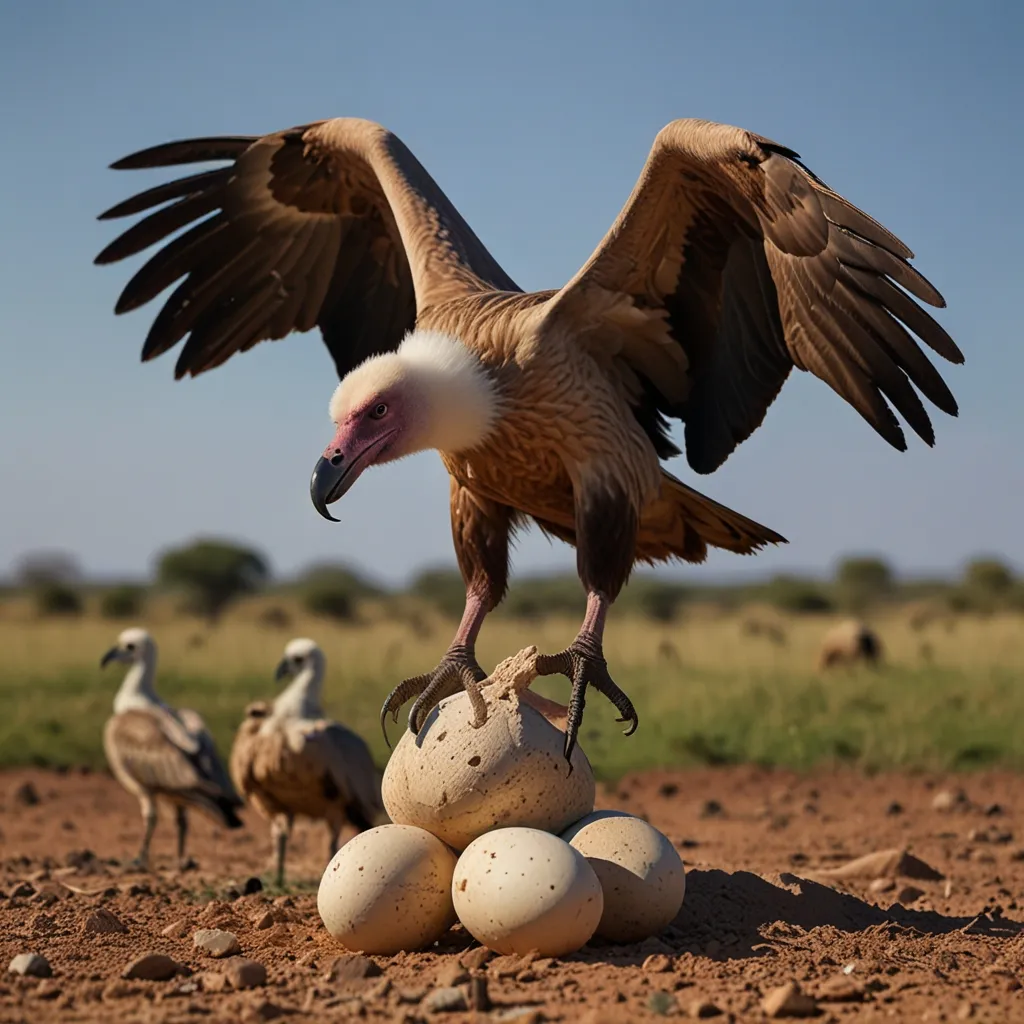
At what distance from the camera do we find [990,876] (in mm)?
7129

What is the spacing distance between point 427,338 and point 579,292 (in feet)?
2.12

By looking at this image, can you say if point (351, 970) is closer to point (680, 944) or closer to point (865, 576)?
point (680, 944)

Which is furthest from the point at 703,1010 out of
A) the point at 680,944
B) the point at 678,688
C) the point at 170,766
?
the point at 678,688

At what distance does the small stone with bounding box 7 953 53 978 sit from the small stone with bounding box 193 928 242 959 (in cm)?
57

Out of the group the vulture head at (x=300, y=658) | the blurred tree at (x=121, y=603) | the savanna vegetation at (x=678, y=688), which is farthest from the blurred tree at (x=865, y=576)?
the vulture head at (x=300, y=658)

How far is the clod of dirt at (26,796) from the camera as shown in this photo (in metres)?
11.1

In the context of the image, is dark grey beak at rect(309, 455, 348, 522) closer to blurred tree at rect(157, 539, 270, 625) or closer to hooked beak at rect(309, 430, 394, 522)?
hooked beak at rect(309, 430, 394, 522)

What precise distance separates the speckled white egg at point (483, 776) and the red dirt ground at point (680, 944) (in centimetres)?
45

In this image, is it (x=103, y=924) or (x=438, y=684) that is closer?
(x=103, y=924)

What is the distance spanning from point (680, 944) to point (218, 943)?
5.10 feet

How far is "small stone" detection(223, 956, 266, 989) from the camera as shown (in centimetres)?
417

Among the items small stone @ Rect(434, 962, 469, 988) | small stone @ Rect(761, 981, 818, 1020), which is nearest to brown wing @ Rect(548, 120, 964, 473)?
small stone @ Rect(761, 981, 818, 1020)

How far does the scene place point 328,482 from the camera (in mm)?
5246

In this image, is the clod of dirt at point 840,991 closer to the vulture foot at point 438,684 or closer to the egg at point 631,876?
the egg at point 631,876
